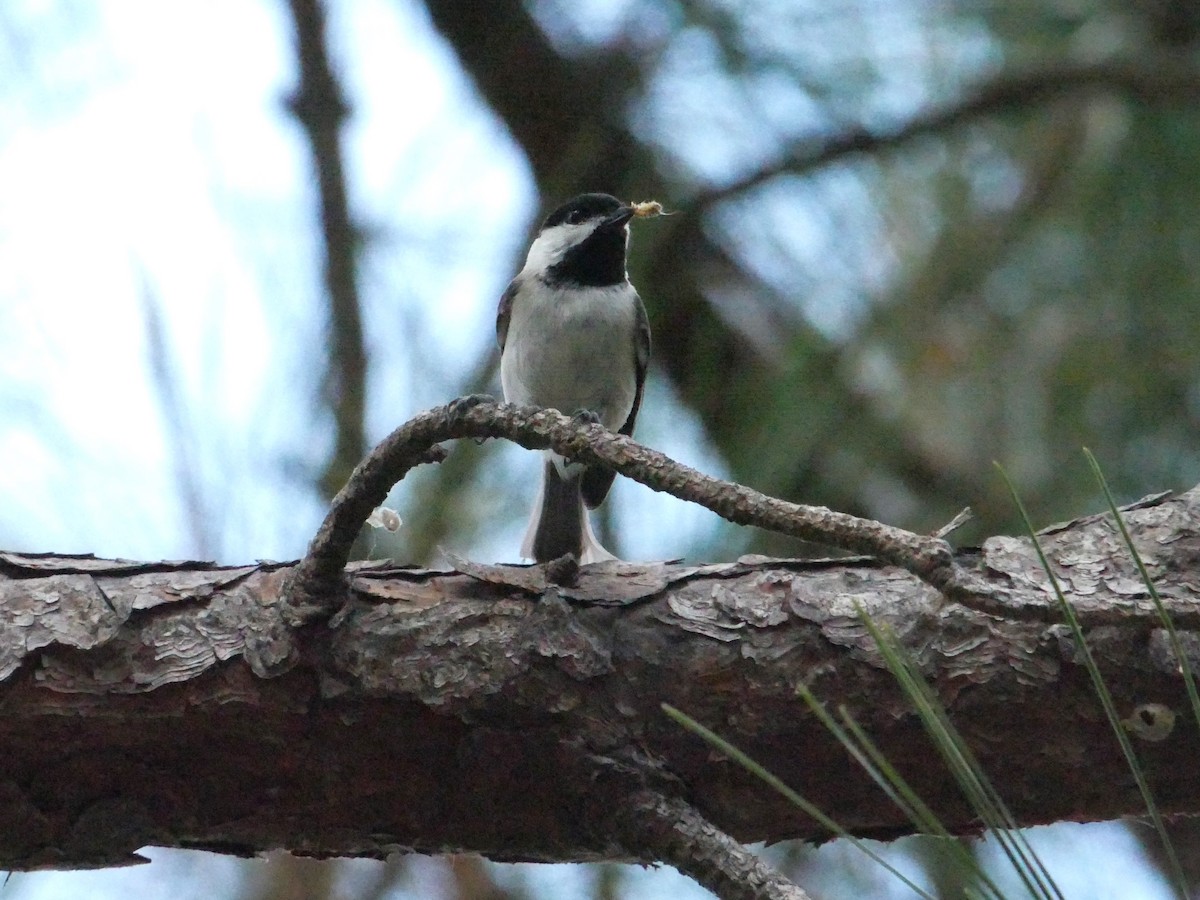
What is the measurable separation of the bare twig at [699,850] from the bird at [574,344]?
1151 mm

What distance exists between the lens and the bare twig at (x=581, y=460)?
1026mm

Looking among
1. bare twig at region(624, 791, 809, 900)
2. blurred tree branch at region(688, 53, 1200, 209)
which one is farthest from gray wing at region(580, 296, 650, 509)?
bare twig at region(624, 791, 809, 900)

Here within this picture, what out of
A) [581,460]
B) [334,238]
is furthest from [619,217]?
[581,460]

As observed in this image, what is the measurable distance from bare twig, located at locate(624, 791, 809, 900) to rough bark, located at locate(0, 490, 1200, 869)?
0.04 m

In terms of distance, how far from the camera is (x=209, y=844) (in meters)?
1.68

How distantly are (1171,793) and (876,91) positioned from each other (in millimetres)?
1469

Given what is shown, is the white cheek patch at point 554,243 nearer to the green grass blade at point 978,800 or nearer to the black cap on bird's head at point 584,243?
the black cap on bird's head at point 584,243

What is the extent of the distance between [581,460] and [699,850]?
44cm

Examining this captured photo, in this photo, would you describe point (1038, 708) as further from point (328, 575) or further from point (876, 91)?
point (876, 91)

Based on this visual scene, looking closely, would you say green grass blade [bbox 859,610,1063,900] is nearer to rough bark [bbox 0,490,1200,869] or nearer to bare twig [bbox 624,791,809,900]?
bare twig [bbox 624,791,809,900]

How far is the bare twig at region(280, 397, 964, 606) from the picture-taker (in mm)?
1026

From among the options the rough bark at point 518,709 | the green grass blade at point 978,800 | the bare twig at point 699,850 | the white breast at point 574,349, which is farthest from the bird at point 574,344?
the green grass blade at point 978,800

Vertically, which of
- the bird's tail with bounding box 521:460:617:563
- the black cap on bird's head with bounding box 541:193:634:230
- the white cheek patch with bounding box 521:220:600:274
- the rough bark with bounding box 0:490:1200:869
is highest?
the white cheek patch with bounding box 521:220:600:274

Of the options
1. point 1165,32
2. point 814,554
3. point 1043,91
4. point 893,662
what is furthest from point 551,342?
point 893,662
